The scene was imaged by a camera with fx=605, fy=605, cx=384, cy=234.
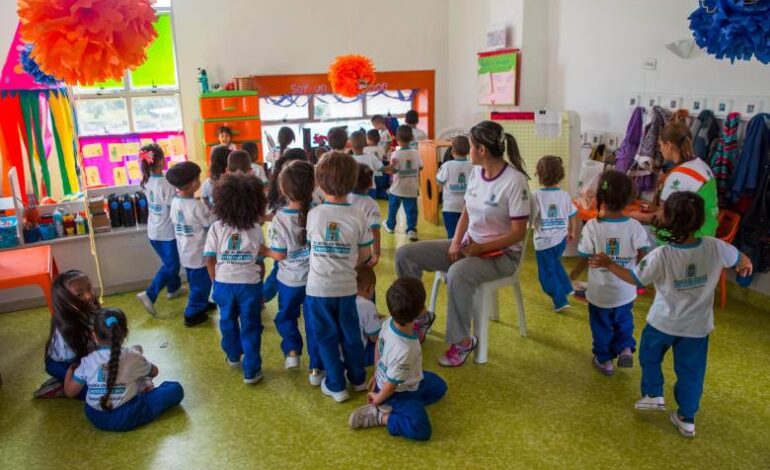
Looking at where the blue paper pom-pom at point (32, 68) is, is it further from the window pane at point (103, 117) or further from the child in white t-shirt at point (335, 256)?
the child in white t-shirt at point (335, 256)

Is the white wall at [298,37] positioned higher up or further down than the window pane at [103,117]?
higher up

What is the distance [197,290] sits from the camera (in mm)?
4191

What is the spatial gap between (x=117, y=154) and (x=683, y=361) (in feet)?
22.7

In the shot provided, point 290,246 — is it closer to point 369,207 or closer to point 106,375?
point 369,207

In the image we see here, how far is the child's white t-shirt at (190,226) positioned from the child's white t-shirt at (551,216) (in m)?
2.27

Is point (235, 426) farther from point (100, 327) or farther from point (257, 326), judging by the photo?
point (100, 327)

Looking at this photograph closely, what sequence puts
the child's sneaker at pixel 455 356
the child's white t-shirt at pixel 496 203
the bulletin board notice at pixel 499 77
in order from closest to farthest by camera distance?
the child's white t-shirt at pixel 496 203
the child's sneaker at pixel 455 356
the bulletin board notice at pixel 499 77

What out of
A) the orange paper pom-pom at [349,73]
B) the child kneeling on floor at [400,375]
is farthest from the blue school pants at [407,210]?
the child kneeling on floor at [400,375]

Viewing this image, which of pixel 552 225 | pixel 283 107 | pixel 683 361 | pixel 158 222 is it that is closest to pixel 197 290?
pixel 158 222

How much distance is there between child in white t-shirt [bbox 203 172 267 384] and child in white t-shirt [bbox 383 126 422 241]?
2829 millimetres

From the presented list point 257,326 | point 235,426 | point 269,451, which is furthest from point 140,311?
point 269,451

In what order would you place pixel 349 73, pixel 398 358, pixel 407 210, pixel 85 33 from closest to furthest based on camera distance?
pixel 85 33
pixel 398 358
pixel 407 210
pixel 349 73

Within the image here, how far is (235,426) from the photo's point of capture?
9.95 ft

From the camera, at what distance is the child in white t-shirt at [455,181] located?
17.0ft
